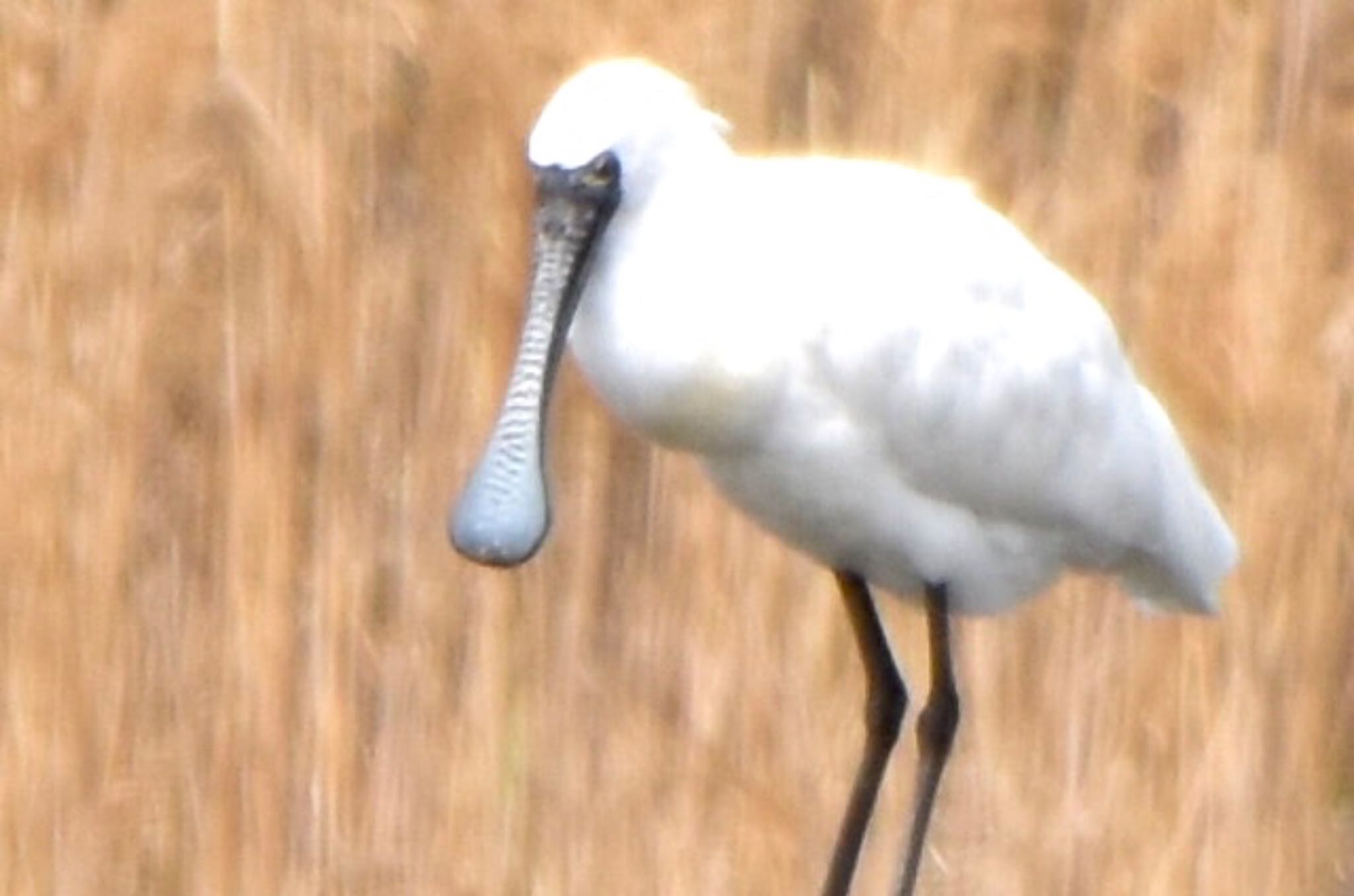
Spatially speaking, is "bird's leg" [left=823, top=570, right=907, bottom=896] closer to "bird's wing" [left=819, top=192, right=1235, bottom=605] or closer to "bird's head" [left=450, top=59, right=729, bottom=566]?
"bird's wing" [left=819, top=192, right=1235, bottom=605]

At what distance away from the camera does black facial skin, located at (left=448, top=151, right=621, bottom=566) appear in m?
4.06

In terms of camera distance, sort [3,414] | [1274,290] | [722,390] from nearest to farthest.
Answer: [722,390] < [1274,290] < [3,414]

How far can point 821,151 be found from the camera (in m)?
5.30

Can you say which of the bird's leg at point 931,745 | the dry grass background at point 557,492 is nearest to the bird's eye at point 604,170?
the bird's leg at point 931,745

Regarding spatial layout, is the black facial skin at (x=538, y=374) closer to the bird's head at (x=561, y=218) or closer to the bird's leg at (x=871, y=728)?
the bird's head at (x=561, y=218)

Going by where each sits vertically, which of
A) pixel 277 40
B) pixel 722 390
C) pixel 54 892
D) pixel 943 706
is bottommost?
pixel 54 892

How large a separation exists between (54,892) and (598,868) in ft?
2.31

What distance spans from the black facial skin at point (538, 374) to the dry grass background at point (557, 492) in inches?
45.5

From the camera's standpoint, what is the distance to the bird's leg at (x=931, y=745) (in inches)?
185

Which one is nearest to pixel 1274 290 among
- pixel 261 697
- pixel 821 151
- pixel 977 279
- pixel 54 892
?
pixel 821 151

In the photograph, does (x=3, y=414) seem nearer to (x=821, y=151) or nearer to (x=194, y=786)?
(x=194, y=786)

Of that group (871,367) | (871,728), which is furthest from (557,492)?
(871,367)

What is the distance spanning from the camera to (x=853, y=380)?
4.28 meters

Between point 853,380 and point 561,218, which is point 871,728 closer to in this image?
point 853,380
